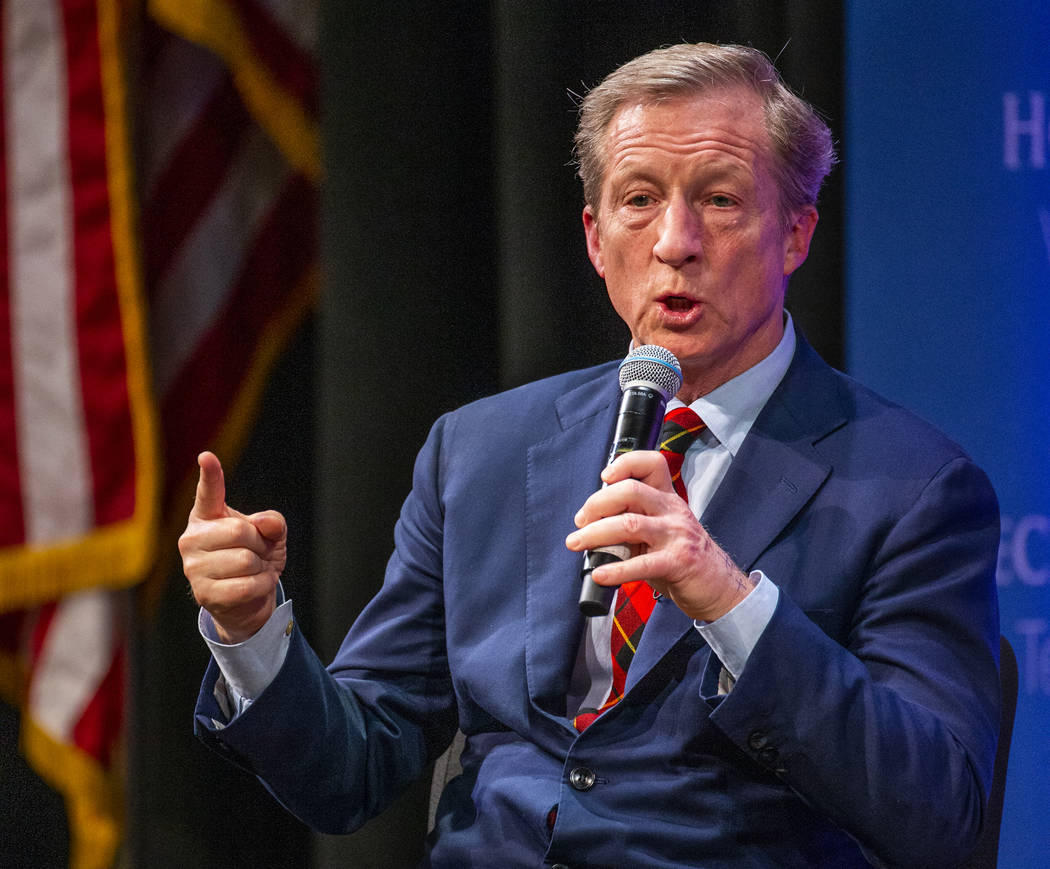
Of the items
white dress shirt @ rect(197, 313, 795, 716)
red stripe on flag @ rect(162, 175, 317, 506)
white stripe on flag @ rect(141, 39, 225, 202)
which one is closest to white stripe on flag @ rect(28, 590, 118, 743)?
red stripe on flag @ rect(162, 175, 317, 506)

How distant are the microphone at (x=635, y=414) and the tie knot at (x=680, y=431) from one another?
0.27 meters

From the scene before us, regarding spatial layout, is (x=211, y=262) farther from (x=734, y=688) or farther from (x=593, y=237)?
(x=734, y=688)

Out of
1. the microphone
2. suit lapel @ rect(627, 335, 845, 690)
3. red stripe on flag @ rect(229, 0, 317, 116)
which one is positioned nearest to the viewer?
the microphone

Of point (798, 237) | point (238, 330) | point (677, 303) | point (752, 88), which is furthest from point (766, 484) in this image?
point (238, 330)

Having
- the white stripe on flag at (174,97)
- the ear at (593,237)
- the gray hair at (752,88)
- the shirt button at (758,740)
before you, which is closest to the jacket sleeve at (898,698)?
the shirt button at (758,740)

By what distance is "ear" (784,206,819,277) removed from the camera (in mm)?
1740

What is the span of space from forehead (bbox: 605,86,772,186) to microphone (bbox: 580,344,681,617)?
0.38m

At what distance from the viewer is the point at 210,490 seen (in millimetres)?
1356

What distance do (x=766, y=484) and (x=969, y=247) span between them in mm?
757

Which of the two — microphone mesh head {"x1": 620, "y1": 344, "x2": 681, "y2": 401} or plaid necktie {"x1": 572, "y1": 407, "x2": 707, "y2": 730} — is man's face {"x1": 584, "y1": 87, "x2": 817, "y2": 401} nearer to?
plaid necktie {"x1": 572, "y1": 407, "x2": 707, "y2": 730}

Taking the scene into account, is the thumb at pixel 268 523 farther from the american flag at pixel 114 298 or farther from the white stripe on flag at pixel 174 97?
the white stripe on flag at pixel 174 97

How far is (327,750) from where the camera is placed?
1546mm

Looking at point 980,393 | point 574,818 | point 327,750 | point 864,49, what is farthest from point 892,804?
point 864,49

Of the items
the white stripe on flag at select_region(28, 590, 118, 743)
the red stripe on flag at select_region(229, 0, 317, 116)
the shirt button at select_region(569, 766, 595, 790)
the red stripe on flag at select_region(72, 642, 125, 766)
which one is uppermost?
the red stripe on flag at select_region(229, 0, 317, 116)
